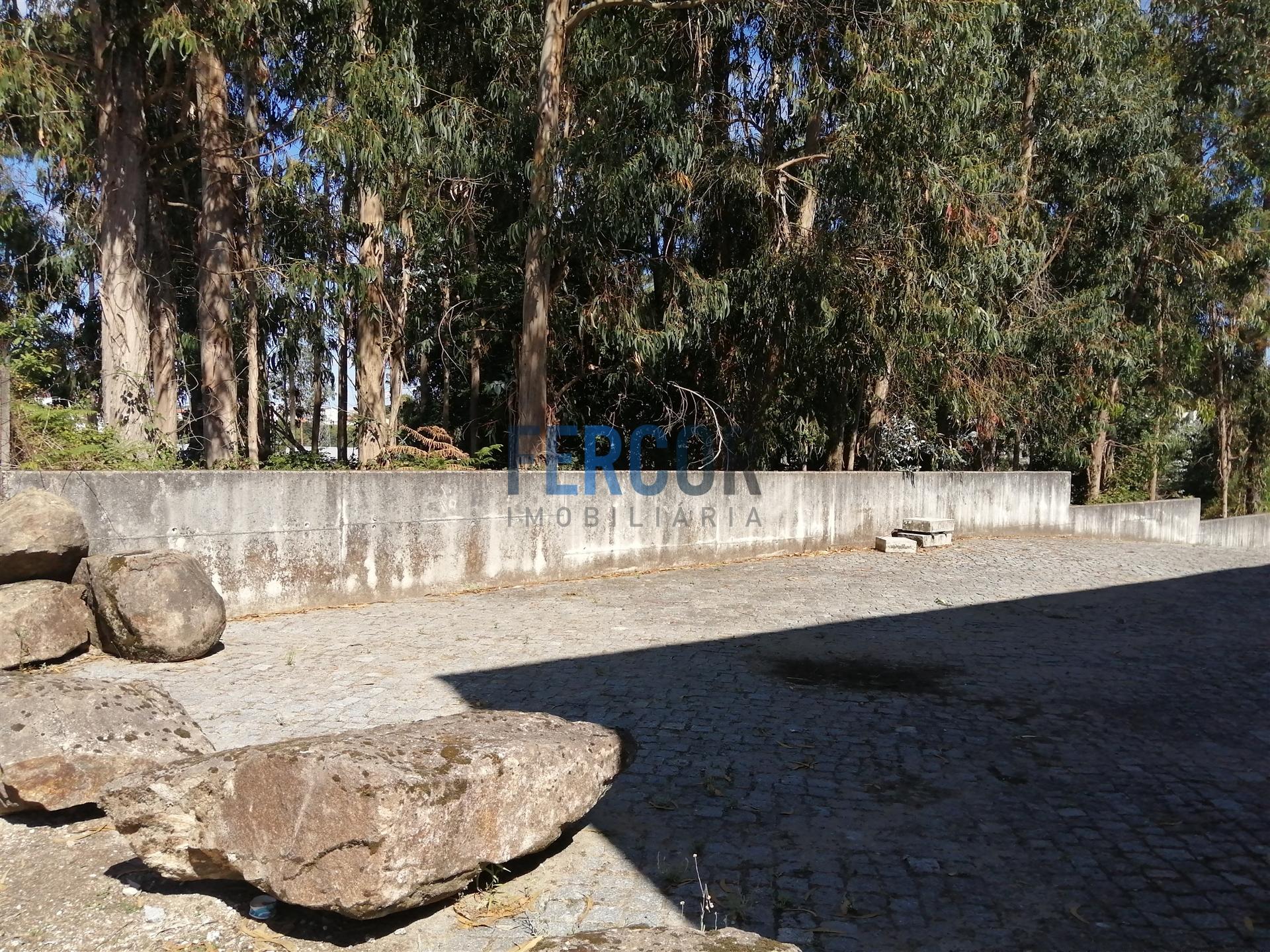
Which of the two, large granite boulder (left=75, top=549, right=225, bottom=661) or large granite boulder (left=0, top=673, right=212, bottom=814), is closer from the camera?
large granite boulder (left=0, top=673, right=212, bottom=814)

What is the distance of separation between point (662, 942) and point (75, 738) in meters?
2.88

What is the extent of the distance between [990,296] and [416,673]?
1159 centimetres

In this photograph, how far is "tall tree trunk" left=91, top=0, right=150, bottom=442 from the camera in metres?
9.73

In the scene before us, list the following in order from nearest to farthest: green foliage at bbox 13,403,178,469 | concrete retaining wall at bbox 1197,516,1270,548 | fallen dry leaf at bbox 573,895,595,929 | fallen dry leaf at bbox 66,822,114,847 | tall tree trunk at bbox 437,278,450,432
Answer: fallen dry leaf at bbox 573,895,595,929, fallen dry leaf at bbox 66,822,114,847, green foliage at bbox 13,403,178,469, tall tree trunk at bbox 437,278,450,432, concrete retaining wall at bbox 1197,516,1270,548

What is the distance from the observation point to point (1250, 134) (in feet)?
65.5

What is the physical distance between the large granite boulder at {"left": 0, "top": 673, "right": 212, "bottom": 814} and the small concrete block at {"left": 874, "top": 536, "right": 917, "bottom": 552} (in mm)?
10298

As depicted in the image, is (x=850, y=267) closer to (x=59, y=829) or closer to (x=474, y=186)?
(x=474, y=186)

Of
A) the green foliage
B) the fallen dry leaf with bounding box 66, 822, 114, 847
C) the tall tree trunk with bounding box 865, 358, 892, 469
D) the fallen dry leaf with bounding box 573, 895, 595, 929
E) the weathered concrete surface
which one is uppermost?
the tall tree trunk with bounding box 865, 358, 892, 469

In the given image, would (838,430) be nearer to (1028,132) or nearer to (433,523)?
(1028,132)

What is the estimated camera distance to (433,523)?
894cm

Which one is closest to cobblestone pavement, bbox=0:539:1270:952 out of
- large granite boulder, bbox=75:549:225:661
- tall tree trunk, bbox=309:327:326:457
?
large granite boulder, bbox=75:549:225:661

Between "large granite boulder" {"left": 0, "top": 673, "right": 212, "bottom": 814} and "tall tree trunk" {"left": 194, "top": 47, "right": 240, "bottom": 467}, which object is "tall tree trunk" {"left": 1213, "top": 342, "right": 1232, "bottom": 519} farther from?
"large granite boulder" {"left": 0, "top": 673, "right": 212, "bottom": 814}

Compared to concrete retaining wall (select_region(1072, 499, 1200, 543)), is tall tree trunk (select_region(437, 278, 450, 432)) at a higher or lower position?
higher

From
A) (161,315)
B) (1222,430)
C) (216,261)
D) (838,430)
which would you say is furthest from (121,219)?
(1222,430)
